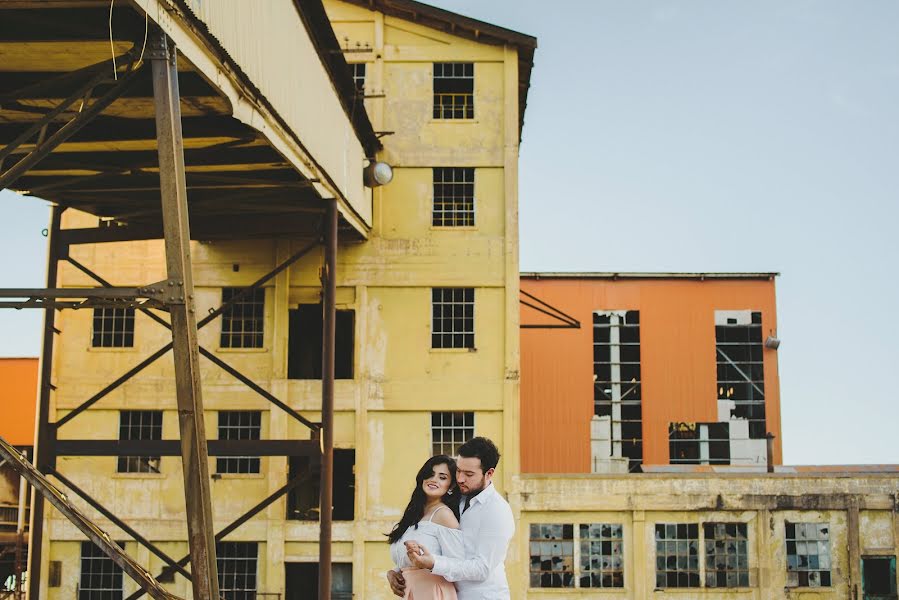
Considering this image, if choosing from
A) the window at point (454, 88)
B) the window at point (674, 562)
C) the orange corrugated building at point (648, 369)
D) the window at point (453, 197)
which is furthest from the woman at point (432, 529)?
the orange corrugated building at point (648, 369)

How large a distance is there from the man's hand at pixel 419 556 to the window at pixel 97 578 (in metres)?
16.1

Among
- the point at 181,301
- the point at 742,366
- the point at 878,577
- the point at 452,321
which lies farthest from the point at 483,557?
the point at 742,366

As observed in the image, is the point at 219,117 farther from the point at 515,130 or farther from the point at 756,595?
the point at 756,595

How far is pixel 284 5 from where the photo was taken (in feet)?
45.0

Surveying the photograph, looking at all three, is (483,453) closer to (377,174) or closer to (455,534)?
(455,534)

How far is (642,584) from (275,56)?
13148 millimetres

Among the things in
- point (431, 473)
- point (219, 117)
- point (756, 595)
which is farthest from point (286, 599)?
point (431, 473)

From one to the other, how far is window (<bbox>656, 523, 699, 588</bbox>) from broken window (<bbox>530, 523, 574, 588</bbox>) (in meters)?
1.74

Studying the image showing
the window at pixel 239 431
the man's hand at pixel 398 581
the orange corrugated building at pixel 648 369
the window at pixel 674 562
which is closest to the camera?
the man's hand at pixel 398 581

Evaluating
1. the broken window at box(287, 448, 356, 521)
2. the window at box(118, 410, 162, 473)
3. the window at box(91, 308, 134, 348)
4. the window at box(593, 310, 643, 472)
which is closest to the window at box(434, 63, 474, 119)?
the broken window at box(287, 448, 356, 521)

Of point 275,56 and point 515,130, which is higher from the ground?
point 515,130

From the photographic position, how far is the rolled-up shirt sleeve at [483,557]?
6.59 meters

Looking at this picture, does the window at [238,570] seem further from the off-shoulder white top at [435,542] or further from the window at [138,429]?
the off-shoulder white top at [435,542]

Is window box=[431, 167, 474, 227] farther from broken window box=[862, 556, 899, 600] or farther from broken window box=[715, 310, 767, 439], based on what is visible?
broken window box=[862, 556, 899, 600]
